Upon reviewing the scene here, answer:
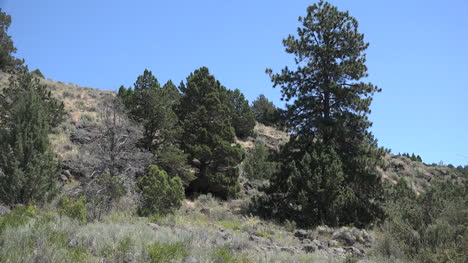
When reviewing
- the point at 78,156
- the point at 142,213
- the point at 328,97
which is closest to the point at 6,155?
the point at 142,213

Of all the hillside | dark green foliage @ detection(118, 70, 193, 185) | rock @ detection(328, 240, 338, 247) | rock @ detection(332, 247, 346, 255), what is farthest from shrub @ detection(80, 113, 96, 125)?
rock @ detection(332, 247, 346, 255)

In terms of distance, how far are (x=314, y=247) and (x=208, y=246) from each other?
13.7 feet

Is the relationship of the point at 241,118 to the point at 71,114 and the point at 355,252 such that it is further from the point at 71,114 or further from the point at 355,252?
the point at 355,252

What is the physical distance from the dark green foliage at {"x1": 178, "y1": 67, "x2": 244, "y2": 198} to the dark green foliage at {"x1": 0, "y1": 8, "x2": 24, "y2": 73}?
87.8 ft

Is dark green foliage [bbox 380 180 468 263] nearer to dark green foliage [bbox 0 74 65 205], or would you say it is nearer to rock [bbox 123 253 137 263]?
rock [bbox 123 253 137 263]

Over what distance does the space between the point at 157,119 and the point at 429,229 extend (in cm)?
1791

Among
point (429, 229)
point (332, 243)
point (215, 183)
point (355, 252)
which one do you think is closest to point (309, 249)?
point (355, 252)

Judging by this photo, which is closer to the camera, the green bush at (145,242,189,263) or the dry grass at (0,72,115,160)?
the green bush at (145,242,189,263)

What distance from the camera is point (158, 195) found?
49.5 ft

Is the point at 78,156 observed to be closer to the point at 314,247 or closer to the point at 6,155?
the point at 6,155

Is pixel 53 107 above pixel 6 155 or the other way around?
A: above

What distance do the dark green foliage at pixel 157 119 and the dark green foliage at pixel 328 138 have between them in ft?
20.5

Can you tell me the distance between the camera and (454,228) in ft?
32.9

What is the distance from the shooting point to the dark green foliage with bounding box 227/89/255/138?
46719 millimetres
